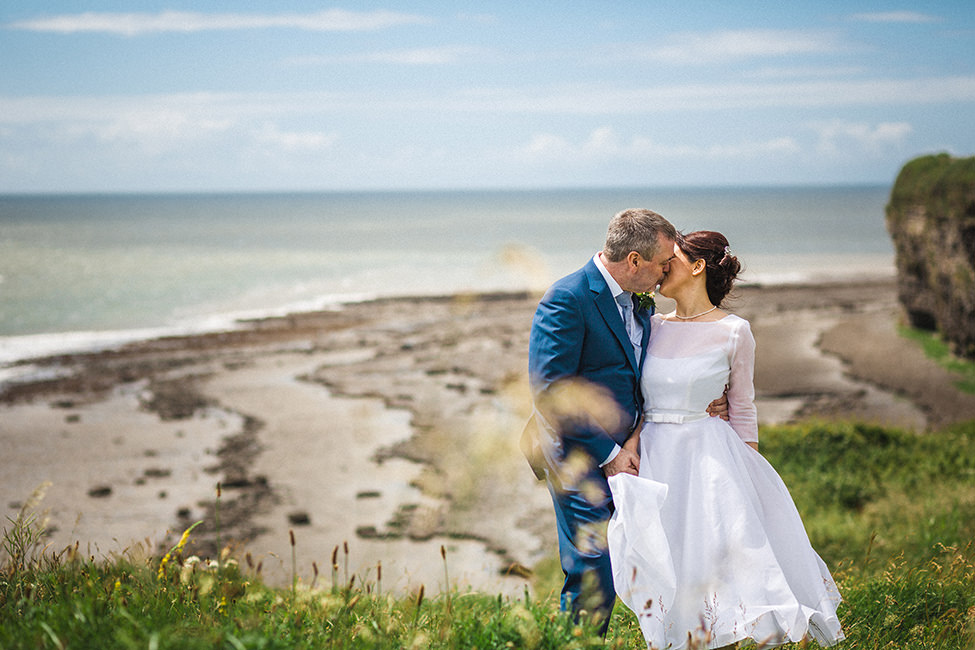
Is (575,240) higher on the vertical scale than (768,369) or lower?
higher

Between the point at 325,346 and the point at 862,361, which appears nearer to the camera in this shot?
the point at 862,361

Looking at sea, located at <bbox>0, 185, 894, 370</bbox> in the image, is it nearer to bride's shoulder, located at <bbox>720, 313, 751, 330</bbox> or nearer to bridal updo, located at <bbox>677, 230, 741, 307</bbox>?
bridal updo, located at <bbox>677, 230, 741, 307</bbox>

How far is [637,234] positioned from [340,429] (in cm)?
1337

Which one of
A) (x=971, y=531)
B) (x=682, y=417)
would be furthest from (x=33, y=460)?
(x=971, y=531)

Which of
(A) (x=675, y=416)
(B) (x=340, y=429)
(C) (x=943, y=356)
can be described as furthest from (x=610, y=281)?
(C) (x=943, y=356)

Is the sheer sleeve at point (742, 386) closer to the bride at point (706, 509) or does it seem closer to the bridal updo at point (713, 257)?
the bride at point (706, 509)

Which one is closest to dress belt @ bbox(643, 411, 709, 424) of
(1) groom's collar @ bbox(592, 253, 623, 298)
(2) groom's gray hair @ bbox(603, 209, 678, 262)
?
(1) groom's collar @ bbox(592, 253, 623, 298)

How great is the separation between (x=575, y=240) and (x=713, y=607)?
71041 millimetres

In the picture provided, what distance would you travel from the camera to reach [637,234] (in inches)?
156

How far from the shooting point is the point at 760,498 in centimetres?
391

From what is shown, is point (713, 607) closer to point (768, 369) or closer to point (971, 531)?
point (971, 531)

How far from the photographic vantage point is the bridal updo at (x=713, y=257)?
411 centimetres

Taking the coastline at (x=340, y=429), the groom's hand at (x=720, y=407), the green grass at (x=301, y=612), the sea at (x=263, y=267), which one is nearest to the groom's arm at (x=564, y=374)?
the groom's hand at (x=720, y=407)

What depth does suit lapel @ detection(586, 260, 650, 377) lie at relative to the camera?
4000 millimetres
